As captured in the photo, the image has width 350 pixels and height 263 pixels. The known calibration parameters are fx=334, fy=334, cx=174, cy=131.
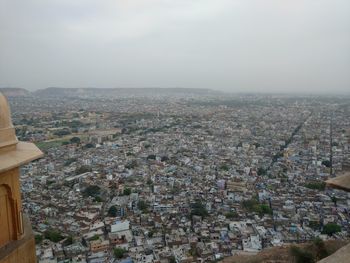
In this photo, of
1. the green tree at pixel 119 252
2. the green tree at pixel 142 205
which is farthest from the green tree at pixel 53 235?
the green tree at pixel 142 205

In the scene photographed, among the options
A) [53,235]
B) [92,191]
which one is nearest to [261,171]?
[92,191]

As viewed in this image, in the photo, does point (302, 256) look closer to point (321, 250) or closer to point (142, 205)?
point (321, 250)

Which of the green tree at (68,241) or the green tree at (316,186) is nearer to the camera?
the green tree at (68,241)

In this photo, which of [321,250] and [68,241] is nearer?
[321,250]

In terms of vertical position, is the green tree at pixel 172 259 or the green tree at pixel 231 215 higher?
the green tree at pixel 172 259

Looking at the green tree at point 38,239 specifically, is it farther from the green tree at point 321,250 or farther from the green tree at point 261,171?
the green tree at point 261,171

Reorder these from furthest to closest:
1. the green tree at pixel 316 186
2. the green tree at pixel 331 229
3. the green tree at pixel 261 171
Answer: the green tree at pixel 261 171, the green tree at pixel 316 186, the green tree at pixel 331 229

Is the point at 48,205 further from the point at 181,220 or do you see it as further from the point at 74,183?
the point at 181,220

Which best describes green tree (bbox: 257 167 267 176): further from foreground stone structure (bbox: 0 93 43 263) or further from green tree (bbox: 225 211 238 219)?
foreground stone structure (bbox: 0 93 43 263)
